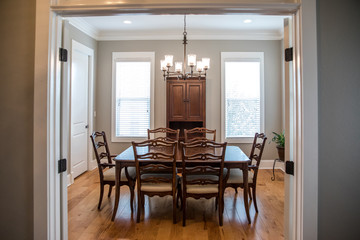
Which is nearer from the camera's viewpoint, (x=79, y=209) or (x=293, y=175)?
(x=293, y=175)

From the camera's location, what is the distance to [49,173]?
1.44 m

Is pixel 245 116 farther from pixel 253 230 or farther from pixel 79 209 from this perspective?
pixel 79 209

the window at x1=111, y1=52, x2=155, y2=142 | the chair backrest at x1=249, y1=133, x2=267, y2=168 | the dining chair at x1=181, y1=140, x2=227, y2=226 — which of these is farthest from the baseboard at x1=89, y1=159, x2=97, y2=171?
the chair backrest at x1=249, y1=133, x2=267, y2=168

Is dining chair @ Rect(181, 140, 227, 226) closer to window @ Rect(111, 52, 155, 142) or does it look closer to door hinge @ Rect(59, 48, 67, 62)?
door hinge @ Rect(59, 48, 67, 62)

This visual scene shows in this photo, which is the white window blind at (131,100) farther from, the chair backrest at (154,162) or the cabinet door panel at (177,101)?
the chair backrest at (154,162)

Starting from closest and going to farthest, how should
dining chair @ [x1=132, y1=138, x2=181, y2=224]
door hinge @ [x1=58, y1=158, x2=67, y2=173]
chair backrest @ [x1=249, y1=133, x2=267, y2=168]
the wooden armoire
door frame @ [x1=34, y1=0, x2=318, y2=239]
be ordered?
1. door frame @ [x1=34, y1=0, x2=318, y2=239]
2. door hinge @ [x1=58, y1=158, x2=67, y2=173]
3. dining chair @ [x1=132, y1=138, x2=181, y2=224]
4. chair backrest @ [x1=249, y1=133, x2=267, y2=168]
5. the wooden armoire

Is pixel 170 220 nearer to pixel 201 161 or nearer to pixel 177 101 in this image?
pixel 201 161

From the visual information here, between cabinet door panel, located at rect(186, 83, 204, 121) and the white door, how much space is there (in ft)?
6.84

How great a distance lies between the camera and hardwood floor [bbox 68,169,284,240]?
2.46 metres

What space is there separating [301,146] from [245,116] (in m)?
3.76

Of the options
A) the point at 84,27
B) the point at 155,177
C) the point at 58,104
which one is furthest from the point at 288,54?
the point at 84,27
